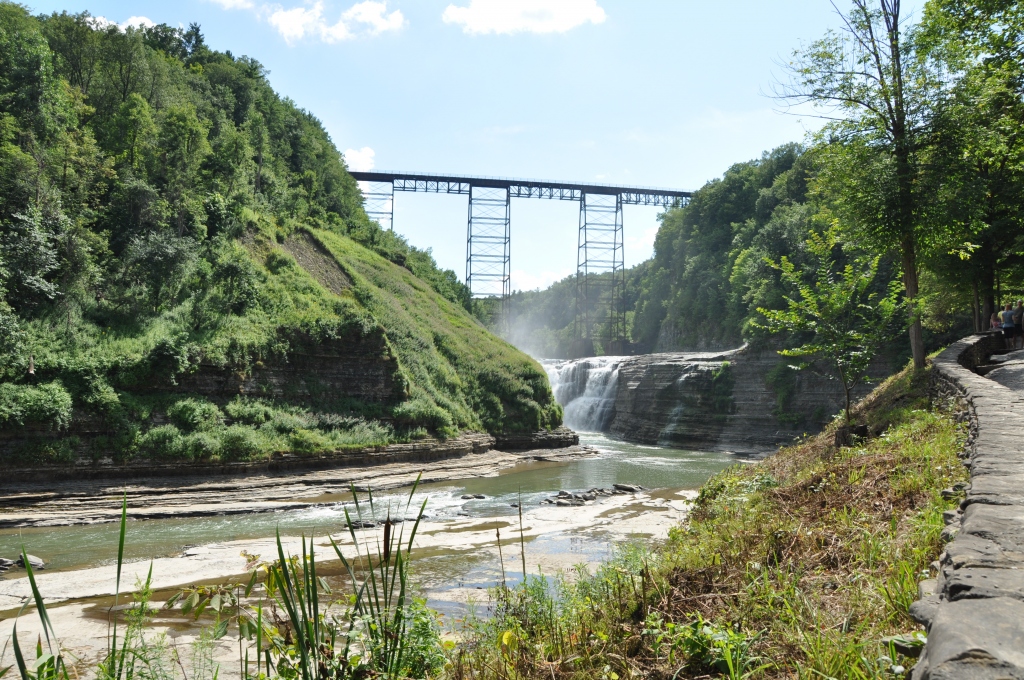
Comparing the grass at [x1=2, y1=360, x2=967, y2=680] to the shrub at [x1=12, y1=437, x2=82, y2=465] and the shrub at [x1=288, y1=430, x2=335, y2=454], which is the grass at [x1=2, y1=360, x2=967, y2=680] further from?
the shrub at [x1=288, y1=430, x2=335, y2=454]

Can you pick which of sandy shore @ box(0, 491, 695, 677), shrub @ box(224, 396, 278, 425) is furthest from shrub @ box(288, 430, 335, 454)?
sandy shore @ box(0, 491, 695, 677)

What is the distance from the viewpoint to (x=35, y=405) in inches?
709

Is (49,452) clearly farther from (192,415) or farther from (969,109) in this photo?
(969,109)

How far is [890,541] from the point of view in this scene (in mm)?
Result: 3975

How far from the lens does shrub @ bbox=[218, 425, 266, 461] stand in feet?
67.8

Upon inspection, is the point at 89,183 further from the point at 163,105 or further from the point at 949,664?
the point at 949,664

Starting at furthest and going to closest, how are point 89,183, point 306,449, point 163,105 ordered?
1. point 163,105
2. point 89,183
3. point 306,449

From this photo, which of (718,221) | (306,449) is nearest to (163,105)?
(306,449)

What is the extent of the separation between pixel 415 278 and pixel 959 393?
38.6 metres

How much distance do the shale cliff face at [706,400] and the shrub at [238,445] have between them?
2381 centimetres

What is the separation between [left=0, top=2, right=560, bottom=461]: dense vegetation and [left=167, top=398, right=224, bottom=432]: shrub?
2.0 inches

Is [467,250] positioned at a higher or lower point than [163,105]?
lower

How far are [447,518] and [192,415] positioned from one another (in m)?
10.8

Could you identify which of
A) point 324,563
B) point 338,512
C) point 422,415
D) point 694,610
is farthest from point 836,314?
point 422,415
